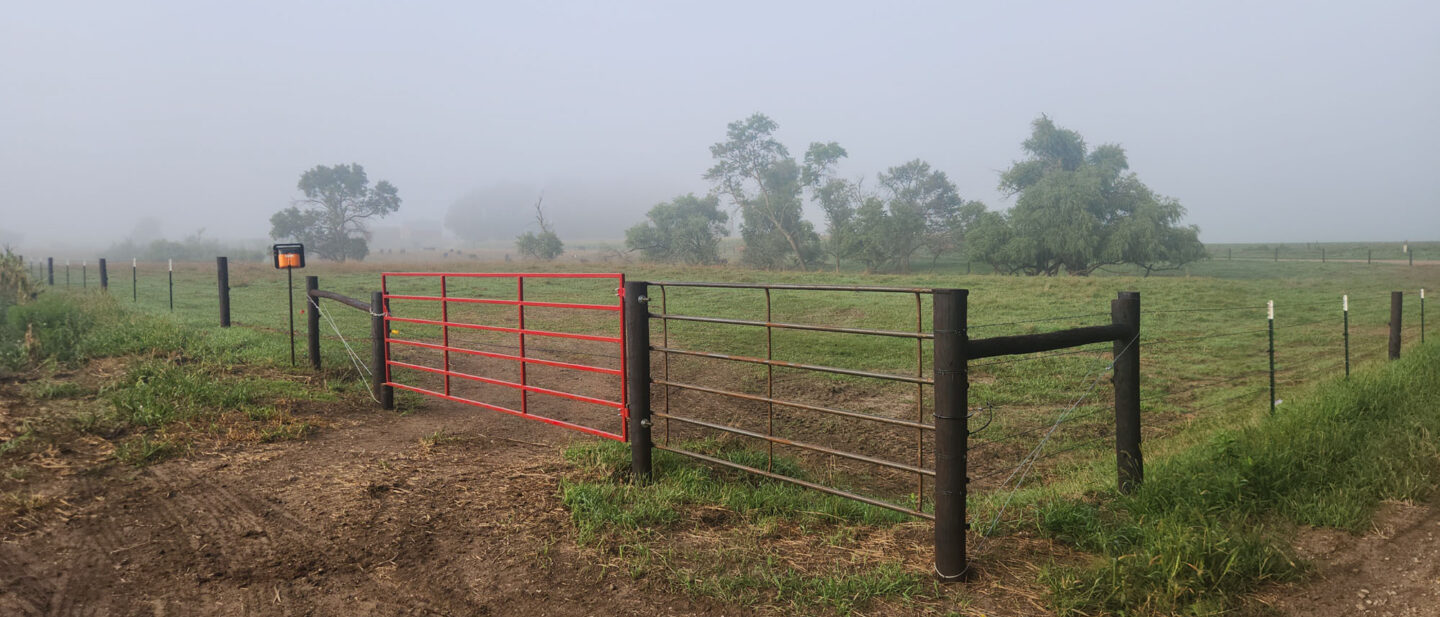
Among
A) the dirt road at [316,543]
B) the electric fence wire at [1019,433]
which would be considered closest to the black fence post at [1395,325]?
the electric fence wire at [1019,433]

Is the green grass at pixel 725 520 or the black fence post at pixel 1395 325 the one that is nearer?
the green grass at pixel 725 520

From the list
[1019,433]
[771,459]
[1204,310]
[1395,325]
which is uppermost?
[1395,325]

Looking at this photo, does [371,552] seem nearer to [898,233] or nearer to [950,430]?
[950,430]

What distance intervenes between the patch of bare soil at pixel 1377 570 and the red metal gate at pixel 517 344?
3716mm

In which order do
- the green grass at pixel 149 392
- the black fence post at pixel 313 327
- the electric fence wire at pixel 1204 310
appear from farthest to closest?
the electric fence wire at pixel 1204 310, the black fence post at pixel 313 327, the green grass at pixel 149 392

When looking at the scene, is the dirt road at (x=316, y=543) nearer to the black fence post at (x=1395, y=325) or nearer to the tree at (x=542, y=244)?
the black fence post at (x=1395, y=325)

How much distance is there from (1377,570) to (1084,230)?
31.9m

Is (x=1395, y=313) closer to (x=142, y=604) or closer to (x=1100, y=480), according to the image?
(x=1100, y=480)

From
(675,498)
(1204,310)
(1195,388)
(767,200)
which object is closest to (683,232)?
(767,200)

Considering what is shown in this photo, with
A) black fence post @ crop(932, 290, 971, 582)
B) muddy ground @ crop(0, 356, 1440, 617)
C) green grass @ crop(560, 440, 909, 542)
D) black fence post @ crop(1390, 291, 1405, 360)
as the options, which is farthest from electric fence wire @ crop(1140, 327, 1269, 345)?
black fence post @ crop(932, 290, 971, 582)

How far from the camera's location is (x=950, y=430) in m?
3.28

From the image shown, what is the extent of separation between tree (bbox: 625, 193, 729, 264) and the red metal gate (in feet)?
77.4

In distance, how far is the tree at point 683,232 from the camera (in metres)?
51.1

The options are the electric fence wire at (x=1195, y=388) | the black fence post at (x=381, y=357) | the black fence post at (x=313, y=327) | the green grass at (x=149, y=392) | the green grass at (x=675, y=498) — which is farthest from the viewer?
the electric fence wire at (x=1195, y=388)
